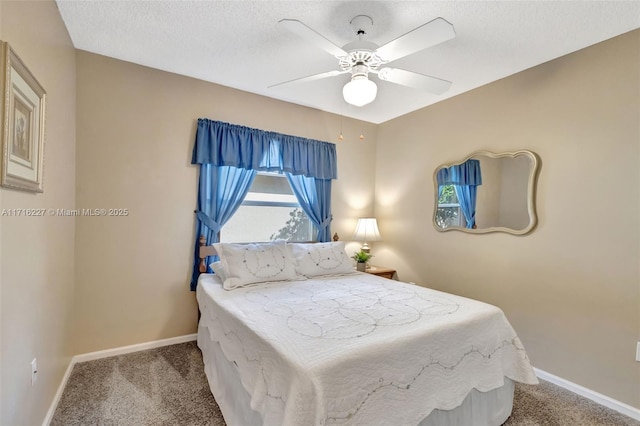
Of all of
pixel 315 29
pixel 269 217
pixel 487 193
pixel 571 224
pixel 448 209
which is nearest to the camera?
pixel 315 29

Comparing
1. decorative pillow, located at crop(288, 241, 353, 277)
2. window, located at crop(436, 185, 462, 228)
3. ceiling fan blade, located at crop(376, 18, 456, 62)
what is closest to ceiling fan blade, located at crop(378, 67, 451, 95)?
ceiling fan blade, located at crop(376, 18, 456, 62)

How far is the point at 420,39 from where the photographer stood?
5.65 feet

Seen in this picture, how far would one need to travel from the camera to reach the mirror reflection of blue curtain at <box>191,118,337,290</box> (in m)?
3.08

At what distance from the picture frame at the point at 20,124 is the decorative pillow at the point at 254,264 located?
1.34 meters

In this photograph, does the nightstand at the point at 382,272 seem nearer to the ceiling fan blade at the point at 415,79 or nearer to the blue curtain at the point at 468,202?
the blue curtain at the point at 468,202

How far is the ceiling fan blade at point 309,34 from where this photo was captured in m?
1.63

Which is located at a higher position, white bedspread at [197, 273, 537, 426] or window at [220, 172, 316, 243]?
window at [220, 172, 316, 243]

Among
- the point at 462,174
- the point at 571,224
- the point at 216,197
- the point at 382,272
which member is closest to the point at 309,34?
the point at 216,197

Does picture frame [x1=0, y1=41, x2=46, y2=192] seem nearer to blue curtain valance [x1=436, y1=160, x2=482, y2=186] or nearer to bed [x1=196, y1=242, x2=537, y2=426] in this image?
bed [x1=196, y1=242, x2=537, y2=426]

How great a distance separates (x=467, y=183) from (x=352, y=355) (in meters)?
2.43

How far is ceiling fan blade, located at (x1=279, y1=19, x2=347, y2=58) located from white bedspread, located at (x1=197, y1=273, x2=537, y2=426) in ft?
5.22

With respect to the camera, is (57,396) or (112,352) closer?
(57,396)

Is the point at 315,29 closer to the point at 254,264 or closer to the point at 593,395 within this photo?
the point at 254,264

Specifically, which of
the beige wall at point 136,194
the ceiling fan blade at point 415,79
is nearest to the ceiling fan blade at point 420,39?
the ceiling fan blade at point 415,79
